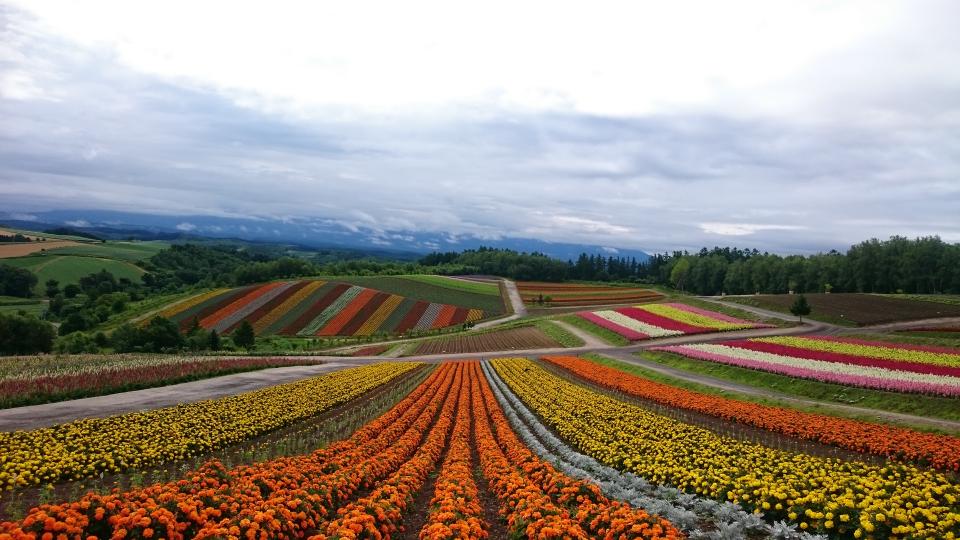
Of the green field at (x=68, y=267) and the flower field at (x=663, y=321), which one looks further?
the green field at (x=68, y=267)

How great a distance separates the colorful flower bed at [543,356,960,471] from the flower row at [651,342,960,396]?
7083 mm

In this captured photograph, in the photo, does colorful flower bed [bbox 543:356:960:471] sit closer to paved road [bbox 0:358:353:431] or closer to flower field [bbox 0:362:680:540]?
flower field [bbox 0:362:680:540]

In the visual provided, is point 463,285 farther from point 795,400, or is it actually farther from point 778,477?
point 778,477

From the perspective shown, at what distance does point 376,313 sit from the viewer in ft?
253

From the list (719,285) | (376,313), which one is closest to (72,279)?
(376,313)

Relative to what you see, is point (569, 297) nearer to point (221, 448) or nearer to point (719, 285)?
point (719, 285)

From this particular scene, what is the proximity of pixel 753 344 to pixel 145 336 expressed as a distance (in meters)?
56.0

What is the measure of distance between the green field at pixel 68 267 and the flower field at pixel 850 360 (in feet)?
424

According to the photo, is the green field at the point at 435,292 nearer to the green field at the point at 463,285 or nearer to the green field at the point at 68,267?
the green field at the point at 463,285

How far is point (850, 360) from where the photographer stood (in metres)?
34.1

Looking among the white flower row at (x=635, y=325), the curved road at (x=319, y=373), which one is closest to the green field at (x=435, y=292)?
the white flower row at (x=635, y=325)

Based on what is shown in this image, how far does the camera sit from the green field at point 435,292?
87.4m

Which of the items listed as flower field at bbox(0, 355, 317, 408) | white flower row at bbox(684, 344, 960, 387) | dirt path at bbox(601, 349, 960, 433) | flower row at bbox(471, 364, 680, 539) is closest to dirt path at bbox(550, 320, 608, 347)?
dirt path at bbox(601, 349, 960, 433)

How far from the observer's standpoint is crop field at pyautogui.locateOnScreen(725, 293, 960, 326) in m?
53.6
